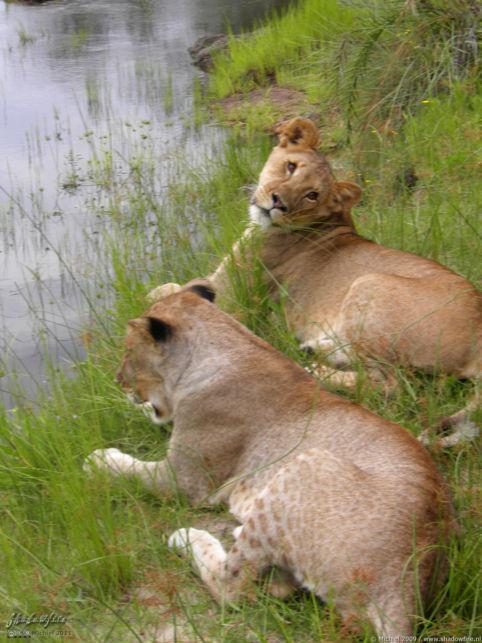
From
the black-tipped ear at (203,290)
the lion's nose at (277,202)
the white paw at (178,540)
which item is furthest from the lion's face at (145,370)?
the lion's nose at (277,202)

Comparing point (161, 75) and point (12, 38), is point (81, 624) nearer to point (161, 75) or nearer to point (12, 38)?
point (161, 75)

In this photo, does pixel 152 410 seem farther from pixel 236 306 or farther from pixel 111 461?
pixel 236 306

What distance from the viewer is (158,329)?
3.74 metres

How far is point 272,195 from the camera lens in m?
5.34

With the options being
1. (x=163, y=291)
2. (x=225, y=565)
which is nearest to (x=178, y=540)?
(x=225, y=565)

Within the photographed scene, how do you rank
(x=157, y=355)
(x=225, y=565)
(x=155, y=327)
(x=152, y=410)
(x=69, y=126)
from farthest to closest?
(x=69, y=126)
(x=152, y=410)
(x=157, y=355)
(x=155, y=327)
(x=225, y=565)

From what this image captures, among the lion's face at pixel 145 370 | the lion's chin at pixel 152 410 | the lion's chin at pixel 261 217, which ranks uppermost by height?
the lion's chin at pixel 261 217

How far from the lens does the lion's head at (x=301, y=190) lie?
535 centimetres

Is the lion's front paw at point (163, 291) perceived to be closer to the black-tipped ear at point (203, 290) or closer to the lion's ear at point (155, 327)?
the black-tipped ear at point (203, 290)

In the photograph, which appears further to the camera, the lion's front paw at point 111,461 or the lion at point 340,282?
the lion at point 340,282

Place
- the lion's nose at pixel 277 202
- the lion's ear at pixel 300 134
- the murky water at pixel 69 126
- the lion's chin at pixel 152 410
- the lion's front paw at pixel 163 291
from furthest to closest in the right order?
1. the murky water at pixel 69 126
2. the lion's ear at pixel 300 134
3. the lion's nose at pixel 277 202
4. the lion's front paw at pixel 163 291
5. the lion's chin at pixel 152 410

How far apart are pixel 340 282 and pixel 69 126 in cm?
659

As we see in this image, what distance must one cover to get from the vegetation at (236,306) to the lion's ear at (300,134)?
829mm

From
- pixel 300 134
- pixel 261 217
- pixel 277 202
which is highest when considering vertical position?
pixel 300 134
